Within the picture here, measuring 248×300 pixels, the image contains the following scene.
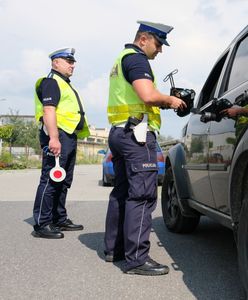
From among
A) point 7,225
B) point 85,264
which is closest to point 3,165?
point 7,225

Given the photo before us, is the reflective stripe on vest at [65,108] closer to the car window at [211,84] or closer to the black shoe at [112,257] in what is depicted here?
the car window at [211,84]

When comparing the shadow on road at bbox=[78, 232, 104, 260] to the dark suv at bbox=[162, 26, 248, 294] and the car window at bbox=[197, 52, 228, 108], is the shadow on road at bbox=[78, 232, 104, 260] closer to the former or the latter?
the dark suv at bbox=[162, 26, 248, 294]

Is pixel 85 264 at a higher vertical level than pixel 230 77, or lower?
lower

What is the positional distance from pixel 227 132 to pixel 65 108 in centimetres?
251

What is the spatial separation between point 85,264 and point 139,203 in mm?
716

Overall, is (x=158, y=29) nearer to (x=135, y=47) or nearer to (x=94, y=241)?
(x=135, y=47)

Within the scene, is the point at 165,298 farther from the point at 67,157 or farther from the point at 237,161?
the point at 67,157

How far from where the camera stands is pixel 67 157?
5203mm

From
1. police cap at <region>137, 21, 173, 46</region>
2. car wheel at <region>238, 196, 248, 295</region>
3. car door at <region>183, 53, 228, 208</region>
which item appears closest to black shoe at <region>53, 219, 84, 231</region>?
car door at <region>183, 53, 228, 208</region>

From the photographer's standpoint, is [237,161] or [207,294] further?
[207,294]

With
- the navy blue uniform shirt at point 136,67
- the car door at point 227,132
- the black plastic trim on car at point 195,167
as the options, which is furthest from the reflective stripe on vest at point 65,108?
the car door at point 227,132

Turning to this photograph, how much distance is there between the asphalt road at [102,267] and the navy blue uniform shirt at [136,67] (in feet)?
4.96

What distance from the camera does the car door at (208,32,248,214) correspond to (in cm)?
303

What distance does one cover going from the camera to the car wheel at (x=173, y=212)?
4.98 meters
